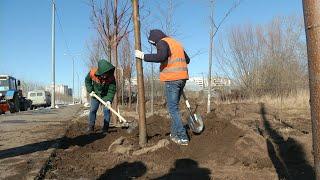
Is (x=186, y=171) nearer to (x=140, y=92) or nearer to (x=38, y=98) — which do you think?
(x=140, y=92)

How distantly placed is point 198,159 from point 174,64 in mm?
1675

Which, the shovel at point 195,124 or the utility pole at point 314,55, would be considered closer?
the utility pole at point 314,55

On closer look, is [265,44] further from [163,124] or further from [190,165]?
[190,165]

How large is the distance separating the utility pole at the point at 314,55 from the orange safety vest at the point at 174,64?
4.52 m

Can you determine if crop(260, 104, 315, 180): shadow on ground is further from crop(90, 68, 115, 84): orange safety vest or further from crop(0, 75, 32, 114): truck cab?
crop(0, 75, 32, 114): truck cab

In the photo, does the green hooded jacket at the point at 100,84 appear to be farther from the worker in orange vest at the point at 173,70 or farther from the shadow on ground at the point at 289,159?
the shadow on ground at the point at 289,159

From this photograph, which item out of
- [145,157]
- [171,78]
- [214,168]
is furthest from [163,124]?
[214,168]

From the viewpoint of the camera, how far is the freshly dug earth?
512 centimetres

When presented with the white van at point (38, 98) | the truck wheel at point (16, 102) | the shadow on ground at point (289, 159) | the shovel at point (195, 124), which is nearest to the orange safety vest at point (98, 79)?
the shovel at point (195, 124)

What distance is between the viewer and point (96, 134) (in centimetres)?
896

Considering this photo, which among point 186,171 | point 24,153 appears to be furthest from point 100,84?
point 186,171

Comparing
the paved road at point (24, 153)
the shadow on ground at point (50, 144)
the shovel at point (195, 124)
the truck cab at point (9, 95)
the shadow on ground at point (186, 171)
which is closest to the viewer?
the shadow on ground at point (186, 171)

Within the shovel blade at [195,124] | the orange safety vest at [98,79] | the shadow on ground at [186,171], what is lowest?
the shadow on ground at [186,171]

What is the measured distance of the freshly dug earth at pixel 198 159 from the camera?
5.12 meters
